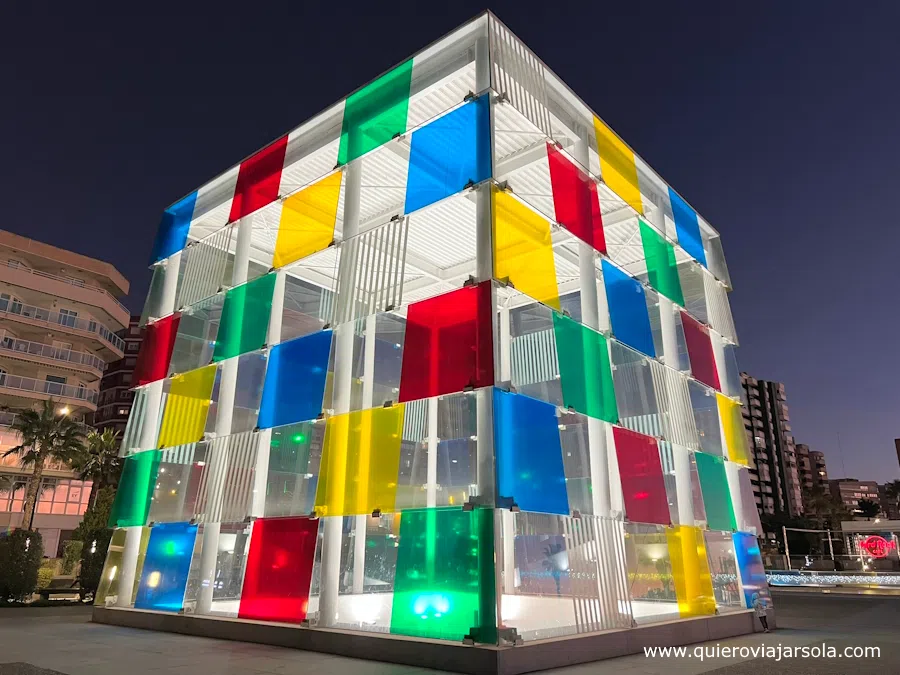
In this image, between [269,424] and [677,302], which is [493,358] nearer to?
[269,424]

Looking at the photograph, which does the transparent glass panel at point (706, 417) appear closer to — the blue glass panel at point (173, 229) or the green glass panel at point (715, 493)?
the green glass panel at point (715, 493)

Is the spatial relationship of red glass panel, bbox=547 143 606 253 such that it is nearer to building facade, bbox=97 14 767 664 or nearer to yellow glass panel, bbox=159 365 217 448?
building facade, bbox=97 14 767 664

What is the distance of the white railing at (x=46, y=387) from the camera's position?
166 ft

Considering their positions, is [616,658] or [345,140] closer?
[616,658]

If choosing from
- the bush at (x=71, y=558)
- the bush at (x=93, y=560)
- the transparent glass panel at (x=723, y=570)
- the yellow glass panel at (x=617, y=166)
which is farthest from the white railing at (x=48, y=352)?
the transparent glass panel at (x=723, y=570)

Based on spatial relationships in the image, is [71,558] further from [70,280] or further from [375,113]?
[375,113]

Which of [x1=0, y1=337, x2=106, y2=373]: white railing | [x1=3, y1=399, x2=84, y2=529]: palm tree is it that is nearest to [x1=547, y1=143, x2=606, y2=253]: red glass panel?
[x1=3, y1=399, x2=84, y2=529]: palm tree

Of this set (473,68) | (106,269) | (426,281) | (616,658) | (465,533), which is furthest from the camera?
(106,269)

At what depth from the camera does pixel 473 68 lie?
11.9 meters

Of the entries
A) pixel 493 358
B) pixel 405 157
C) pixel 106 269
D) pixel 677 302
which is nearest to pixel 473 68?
pixel 405 157

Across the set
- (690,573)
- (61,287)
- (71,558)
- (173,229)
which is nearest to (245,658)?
(690,573)

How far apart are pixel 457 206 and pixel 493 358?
6781 mm

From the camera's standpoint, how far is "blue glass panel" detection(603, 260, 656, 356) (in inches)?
504

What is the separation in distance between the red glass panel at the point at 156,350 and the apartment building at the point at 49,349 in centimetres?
4052
